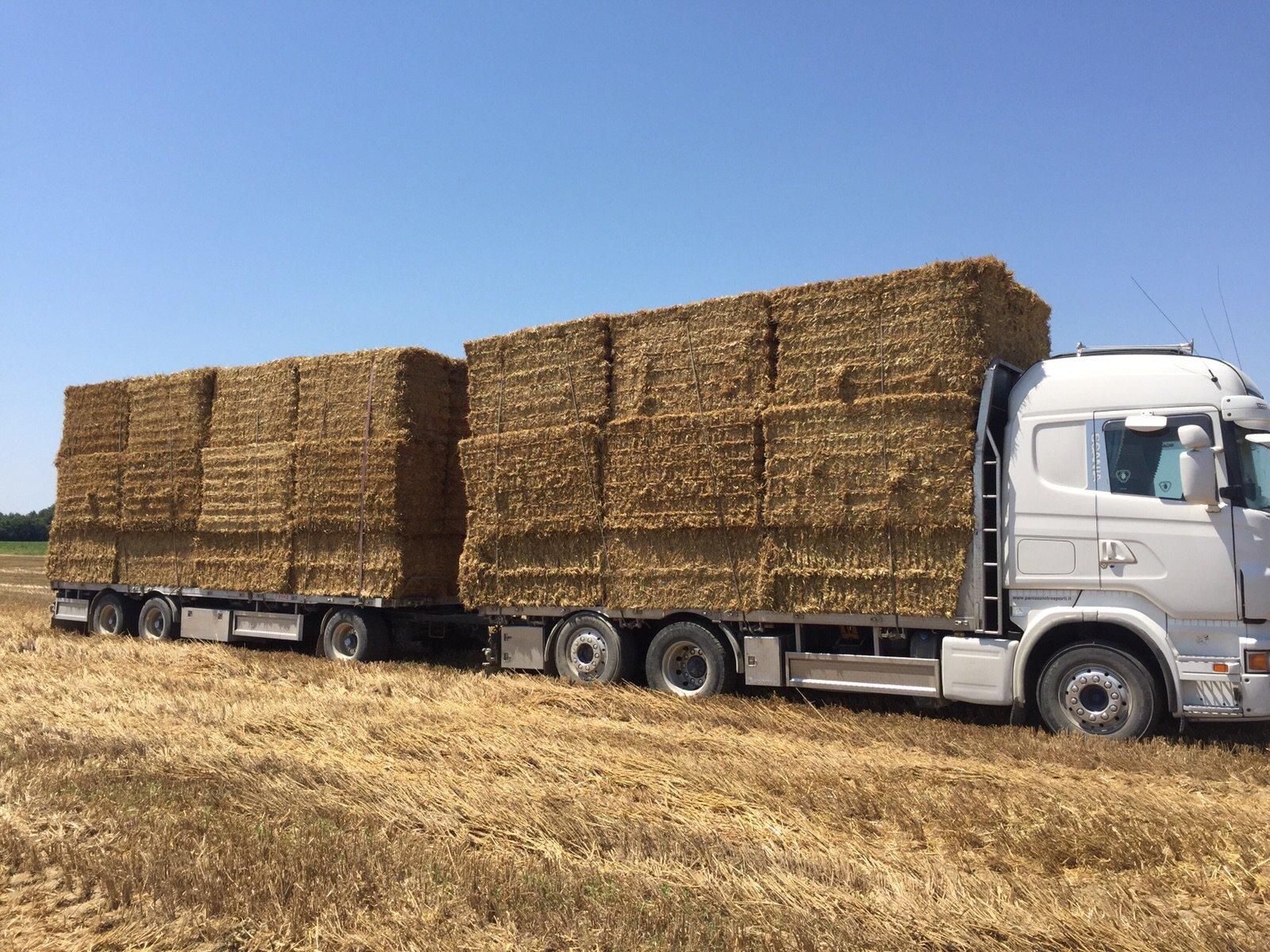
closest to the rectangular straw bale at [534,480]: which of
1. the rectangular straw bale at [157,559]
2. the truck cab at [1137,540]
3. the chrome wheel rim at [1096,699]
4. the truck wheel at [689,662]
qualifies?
the truck wheel at [689,662]

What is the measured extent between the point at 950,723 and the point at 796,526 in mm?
2324

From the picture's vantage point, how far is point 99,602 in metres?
16.9

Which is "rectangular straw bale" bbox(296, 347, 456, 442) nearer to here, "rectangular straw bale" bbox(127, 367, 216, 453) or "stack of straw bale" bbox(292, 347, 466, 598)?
"stack of straw bale" bbox(292, 347, 466, 598)

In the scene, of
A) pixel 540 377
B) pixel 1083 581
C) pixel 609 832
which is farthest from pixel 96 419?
pixel 1083 581

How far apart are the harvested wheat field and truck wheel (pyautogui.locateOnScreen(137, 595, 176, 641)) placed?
23.0 ft

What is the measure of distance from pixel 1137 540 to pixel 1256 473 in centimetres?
108

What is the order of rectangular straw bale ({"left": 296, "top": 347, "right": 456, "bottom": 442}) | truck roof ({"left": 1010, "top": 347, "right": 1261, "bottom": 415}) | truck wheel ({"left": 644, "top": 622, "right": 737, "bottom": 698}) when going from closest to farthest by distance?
truck roof ({"left": 1010, "top": 347, "right": 1261, "bottom": 415})
truck wheel ({"left": 644, "top": 622, "right": 737, "bottom": 698})
rectangular straw bale ({"left": 296, "top": 347, "right": 456, "bottom": 442})

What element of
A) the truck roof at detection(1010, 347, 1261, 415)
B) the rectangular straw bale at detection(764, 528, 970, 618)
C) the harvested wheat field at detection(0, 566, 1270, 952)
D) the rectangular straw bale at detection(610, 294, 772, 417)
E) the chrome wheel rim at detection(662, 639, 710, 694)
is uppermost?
the rectangular straw bale at detection(610, 294, 772, 417)

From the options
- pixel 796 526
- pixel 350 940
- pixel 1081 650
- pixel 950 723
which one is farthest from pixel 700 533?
pixel 350 940

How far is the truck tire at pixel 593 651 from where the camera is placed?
34.9 feet

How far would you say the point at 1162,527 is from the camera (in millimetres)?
7926

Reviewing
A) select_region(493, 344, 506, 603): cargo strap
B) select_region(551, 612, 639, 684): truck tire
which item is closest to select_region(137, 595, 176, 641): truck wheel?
select_region(493, 344, 506, 603): cargo strap

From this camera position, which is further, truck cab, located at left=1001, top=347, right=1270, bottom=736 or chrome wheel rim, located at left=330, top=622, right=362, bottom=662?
chrome wheel rim, located at left=330, top=622, right=362, bottom=662

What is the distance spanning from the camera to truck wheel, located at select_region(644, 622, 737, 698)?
1006 centimetres
